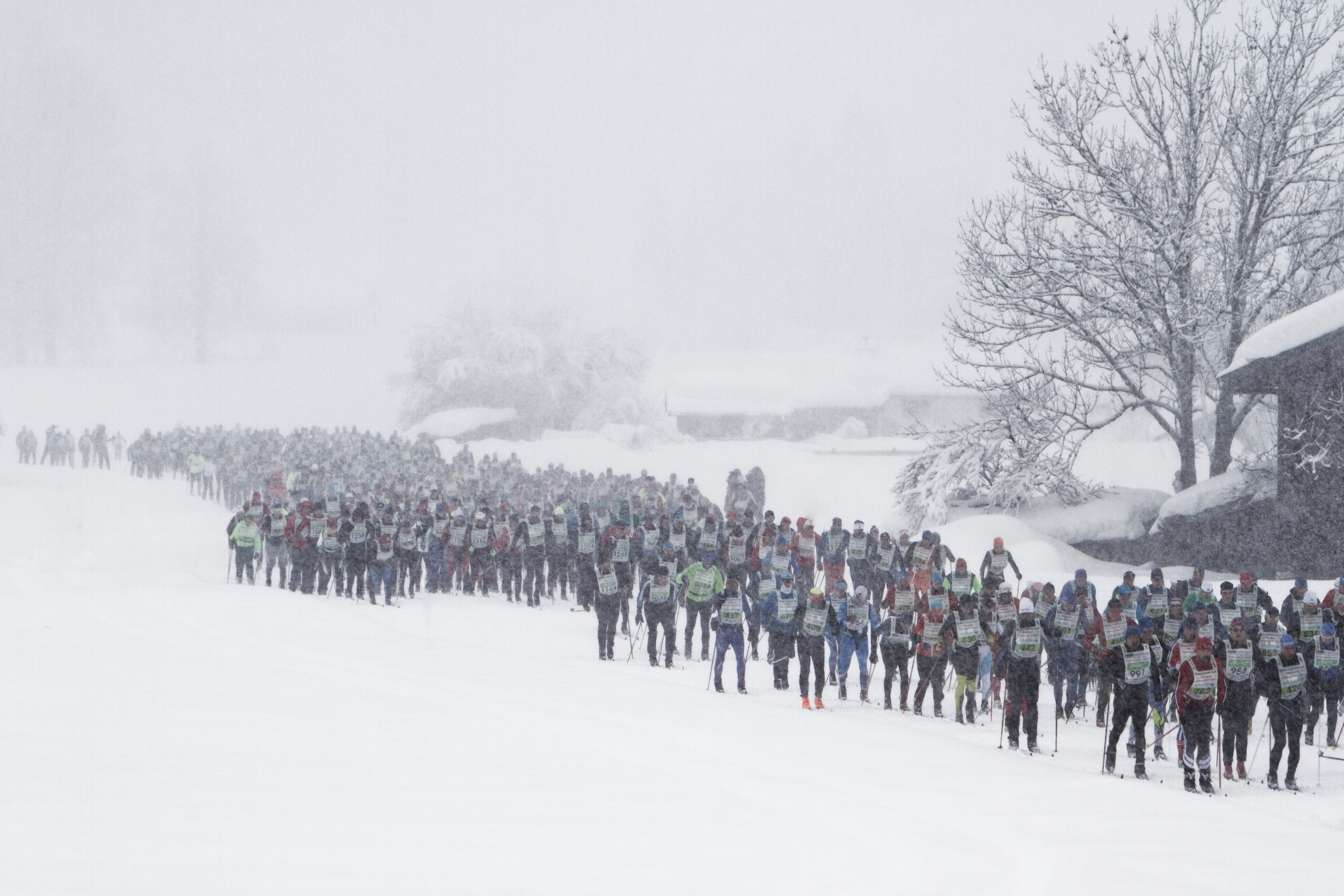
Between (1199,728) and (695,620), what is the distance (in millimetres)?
7659

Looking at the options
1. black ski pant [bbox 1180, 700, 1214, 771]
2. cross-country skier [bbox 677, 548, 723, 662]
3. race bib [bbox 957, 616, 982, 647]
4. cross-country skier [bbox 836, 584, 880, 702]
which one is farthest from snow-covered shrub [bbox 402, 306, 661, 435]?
black ski pant [bbox 1180, 700, 1214, 771]

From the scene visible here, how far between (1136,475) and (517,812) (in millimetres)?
37039

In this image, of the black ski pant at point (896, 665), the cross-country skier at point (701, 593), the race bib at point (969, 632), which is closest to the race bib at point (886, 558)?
the cross-country skier at point (701, 593)

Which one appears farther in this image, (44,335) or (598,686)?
(44,335)

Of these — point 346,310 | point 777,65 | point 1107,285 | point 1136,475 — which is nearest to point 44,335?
point 346,310

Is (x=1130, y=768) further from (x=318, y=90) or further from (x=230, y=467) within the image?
(x=318, y=90)

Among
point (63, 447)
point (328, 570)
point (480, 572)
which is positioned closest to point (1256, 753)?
point (480, 572)

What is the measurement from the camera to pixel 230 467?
3369cm

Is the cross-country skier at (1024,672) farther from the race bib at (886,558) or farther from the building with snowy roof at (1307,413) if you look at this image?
A: the building with snowy roof at (1307,413)

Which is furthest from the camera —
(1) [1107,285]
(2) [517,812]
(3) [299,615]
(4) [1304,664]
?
(1) [1107,285]

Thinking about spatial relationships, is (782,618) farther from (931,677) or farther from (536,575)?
(536,575)

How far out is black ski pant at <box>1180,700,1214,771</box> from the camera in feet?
37.1

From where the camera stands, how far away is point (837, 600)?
15.0m

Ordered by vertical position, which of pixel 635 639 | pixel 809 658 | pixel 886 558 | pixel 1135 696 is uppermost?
pixel 886 558
